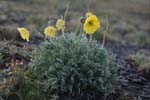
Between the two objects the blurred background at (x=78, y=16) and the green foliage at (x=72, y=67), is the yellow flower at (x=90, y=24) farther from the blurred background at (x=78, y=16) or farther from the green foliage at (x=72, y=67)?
the blurred background at (x=78, y=16)

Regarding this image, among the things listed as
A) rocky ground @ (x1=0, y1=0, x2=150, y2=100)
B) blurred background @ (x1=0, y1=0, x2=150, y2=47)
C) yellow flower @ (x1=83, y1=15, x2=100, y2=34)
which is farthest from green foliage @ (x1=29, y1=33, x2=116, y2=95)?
blurred background @ (x1=0, y1=0, x2=150, y2=47)

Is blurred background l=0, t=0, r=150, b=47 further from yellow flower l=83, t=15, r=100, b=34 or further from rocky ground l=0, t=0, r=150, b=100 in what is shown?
yellow flower l=83, t=15, r=100, b=34

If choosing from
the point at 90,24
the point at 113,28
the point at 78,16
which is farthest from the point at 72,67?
the point at 78,16

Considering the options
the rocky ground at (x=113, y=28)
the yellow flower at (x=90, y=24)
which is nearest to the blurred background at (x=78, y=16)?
the rocky ground at (x=113, y=28)

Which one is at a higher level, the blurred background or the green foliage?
the blurred background

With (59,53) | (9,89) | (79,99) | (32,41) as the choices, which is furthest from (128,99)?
(32,41)

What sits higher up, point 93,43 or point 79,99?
point 93,43

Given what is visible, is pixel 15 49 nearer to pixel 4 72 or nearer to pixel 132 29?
pixel 4 72
